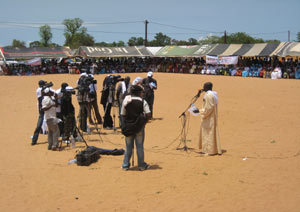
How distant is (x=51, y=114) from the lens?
26.6ft

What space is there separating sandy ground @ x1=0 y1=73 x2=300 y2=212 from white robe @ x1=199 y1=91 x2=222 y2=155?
296 millimetres

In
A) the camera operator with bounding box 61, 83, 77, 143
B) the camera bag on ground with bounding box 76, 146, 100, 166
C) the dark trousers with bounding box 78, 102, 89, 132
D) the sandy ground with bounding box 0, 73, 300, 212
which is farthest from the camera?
the dark trousers with bounding box 78, 102, 89, 132

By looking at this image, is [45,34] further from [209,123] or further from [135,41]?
[209,123]

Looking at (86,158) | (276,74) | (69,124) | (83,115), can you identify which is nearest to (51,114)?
(69,124)

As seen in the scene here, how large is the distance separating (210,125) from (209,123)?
51 mm

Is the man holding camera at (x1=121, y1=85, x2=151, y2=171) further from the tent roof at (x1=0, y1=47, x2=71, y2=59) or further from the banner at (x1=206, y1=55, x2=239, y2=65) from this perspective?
the tent roof at (x1=0, y1=47, x2=71, y2=59)

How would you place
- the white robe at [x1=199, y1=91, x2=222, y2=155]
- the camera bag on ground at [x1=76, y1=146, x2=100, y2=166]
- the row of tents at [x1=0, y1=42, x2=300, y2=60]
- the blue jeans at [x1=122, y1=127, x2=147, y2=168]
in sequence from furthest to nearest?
the row of tents at [x1=0, y1=42, x2=300, y2=60], the white robe at [x1=199, y1=91, x2=222, y2=155], the camera bag on ground at [x1=76, y1=146, x2=100, y2=166], the blue jeans at [x1=122, y1=127, x2=147, y2=168]

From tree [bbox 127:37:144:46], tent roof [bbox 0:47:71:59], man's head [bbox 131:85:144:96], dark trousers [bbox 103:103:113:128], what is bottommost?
dark trousers [bbox 103:103:113:128]

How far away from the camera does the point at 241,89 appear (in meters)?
21.3

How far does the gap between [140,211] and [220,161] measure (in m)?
2.86

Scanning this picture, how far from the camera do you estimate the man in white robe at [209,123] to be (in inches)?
296

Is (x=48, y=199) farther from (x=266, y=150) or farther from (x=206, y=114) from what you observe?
(x=266, y=150)

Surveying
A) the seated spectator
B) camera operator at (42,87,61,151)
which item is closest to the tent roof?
the seated spectator

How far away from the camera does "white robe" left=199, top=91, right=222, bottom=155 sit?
7.51 meters
